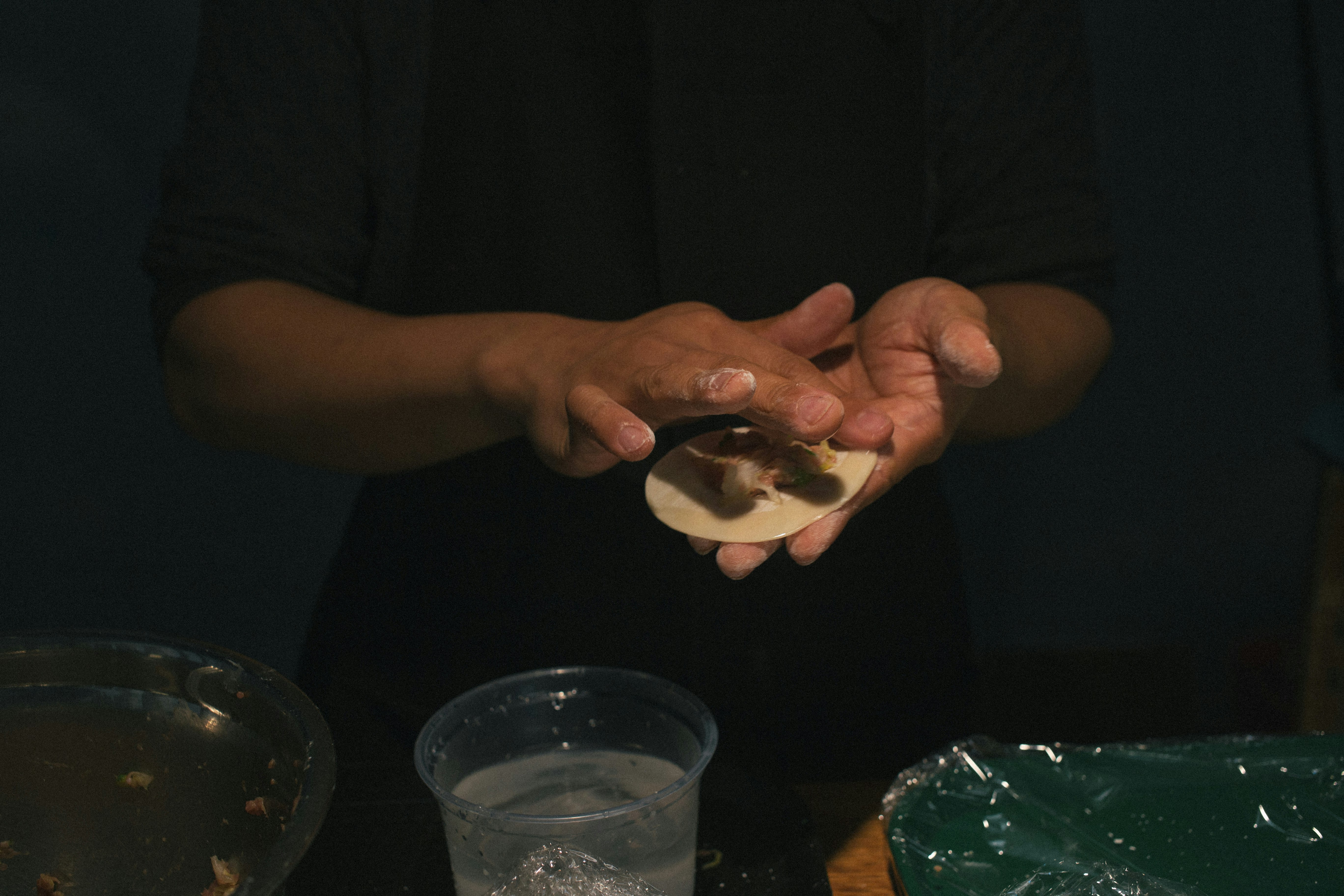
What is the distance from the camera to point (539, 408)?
3.16 ft

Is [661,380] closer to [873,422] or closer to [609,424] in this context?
[609,424]

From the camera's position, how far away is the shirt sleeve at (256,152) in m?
1.20

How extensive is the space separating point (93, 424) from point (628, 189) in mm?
1288

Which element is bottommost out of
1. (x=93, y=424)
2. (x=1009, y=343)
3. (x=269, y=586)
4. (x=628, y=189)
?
(x=269, y=586)

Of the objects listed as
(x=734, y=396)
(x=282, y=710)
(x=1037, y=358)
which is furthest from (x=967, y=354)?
(x=282, y=710)

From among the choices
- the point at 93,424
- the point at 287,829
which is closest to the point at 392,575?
the point at 287,829

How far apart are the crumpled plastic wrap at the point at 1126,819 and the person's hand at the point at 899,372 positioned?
27cm

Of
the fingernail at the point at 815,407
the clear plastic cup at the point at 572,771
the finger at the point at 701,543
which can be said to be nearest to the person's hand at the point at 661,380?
the fingernail at the point at 815,407

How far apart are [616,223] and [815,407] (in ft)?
1.89

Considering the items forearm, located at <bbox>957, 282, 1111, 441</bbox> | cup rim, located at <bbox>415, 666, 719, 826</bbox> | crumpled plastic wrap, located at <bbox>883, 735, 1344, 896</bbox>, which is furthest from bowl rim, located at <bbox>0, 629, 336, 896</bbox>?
forearm, located at <bbox>957, 282, 1111, 441</bbox>

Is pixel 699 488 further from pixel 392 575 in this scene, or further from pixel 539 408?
pixel 392 575

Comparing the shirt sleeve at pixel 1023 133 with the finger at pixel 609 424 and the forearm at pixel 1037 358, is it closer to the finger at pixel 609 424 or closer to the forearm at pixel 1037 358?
the forearm at pixel 1037 358

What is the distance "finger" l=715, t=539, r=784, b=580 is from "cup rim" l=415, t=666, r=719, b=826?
12cm

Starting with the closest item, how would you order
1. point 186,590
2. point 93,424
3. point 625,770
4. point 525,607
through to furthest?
point 625,770 < point 525,607 < point 93,424 < point 186,590
